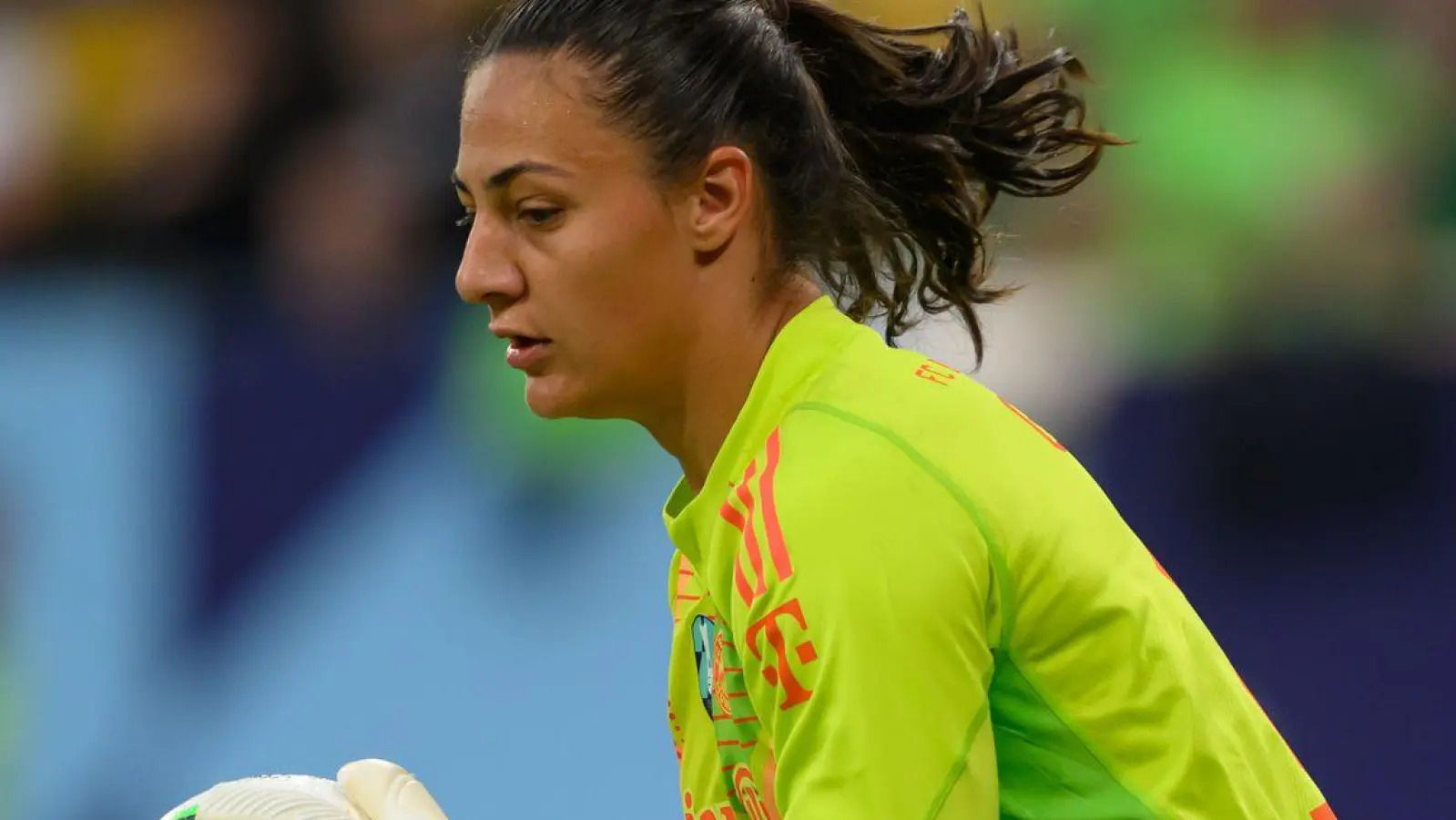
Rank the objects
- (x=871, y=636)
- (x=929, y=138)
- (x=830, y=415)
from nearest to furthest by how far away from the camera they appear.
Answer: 1. (x=871, y=636)
2. (x=830, y=415)
3. (x=929, y=138)

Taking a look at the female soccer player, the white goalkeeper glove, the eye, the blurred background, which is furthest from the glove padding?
the blurred background

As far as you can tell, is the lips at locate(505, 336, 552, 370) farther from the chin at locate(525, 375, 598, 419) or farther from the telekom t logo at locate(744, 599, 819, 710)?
the telekom t logo at locate(744, 599, 819, 710)

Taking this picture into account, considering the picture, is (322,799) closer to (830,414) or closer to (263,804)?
(263,804)

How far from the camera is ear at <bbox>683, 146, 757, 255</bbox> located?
1.26 meters

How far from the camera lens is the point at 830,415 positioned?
44.4 inches

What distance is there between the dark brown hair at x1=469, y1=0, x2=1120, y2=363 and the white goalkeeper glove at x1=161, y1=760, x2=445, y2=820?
1.59 ft

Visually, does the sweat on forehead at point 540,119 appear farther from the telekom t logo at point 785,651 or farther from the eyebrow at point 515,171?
the telekom t logo at point 785,651

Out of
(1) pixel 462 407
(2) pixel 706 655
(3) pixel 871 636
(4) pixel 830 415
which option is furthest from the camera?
(1) pixel 462 407

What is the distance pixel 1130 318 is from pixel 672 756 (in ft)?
2.93

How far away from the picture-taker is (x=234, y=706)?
280 centimetres

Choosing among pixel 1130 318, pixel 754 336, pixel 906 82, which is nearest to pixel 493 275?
pixel 754 336

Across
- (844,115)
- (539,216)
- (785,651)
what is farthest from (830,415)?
(844,115)

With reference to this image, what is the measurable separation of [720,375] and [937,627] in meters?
0.33

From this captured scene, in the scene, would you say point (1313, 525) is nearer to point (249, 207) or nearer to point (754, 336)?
point (754, 336)
